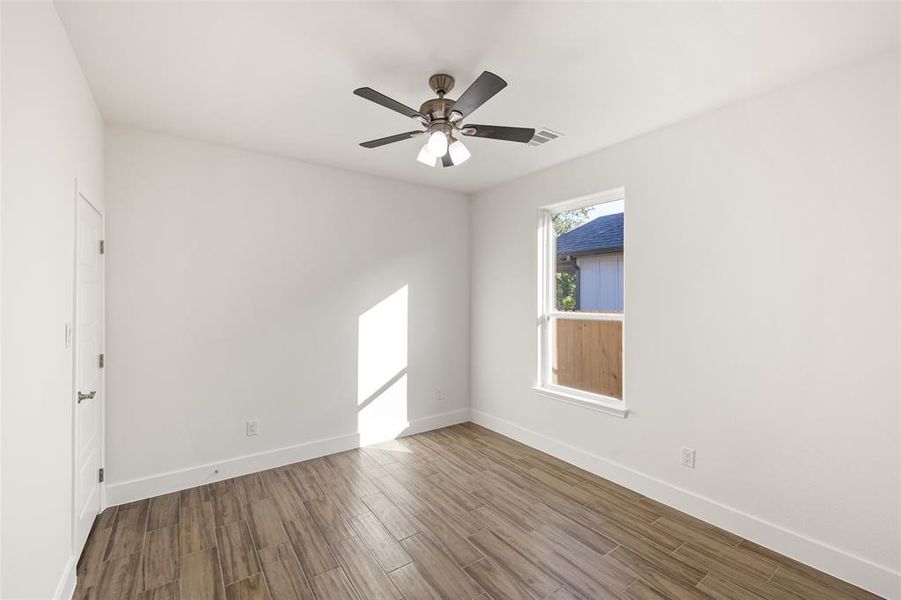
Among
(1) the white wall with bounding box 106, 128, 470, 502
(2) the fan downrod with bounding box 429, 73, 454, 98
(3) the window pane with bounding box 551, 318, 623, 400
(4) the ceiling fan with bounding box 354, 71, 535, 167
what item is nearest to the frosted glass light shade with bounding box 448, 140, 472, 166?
(4) the ceiling fan with bounding box 354, 71, 535, 167

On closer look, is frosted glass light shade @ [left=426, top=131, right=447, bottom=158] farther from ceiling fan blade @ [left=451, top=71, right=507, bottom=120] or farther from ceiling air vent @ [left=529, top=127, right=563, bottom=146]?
ceiling air vent @ [left=529, top=127, right=563, bottom=146]

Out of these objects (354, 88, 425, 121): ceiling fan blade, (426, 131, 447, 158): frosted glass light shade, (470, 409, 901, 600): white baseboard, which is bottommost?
(470, 409, 901, 600): white baseboard

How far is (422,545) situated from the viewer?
7.82 feet

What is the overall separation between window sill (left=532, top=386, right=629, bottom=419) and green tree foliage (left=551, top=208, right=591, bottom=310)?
2.67 feet

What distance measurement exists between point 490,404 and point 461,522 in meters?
1.94

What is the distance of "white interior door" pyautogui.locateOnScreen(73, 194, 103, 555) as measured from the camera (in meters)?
2.14

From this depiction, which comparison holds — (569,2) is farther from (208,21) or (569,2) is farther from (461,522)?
(461,522)

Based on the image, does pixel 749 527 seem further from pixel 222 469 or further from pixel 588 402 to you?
pixel 222 469

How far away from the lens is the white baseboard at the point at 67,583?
1.78 m

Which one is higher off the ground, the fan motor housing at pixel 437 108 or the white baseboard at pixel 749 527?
the fan motor housing at pixel 437 108

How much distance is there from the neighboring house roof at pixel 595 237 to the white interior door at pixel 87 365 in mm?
3563

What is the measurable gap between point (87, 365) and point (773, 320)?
4123 mm

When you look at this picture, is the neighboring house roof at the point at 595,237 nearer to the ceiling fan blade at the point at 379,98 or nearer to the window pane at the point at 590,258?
the window pane at the point at 590,258

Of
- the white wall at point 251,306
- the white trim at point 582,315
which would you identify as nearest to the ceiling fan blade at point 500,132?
the white trim at point 582,315
